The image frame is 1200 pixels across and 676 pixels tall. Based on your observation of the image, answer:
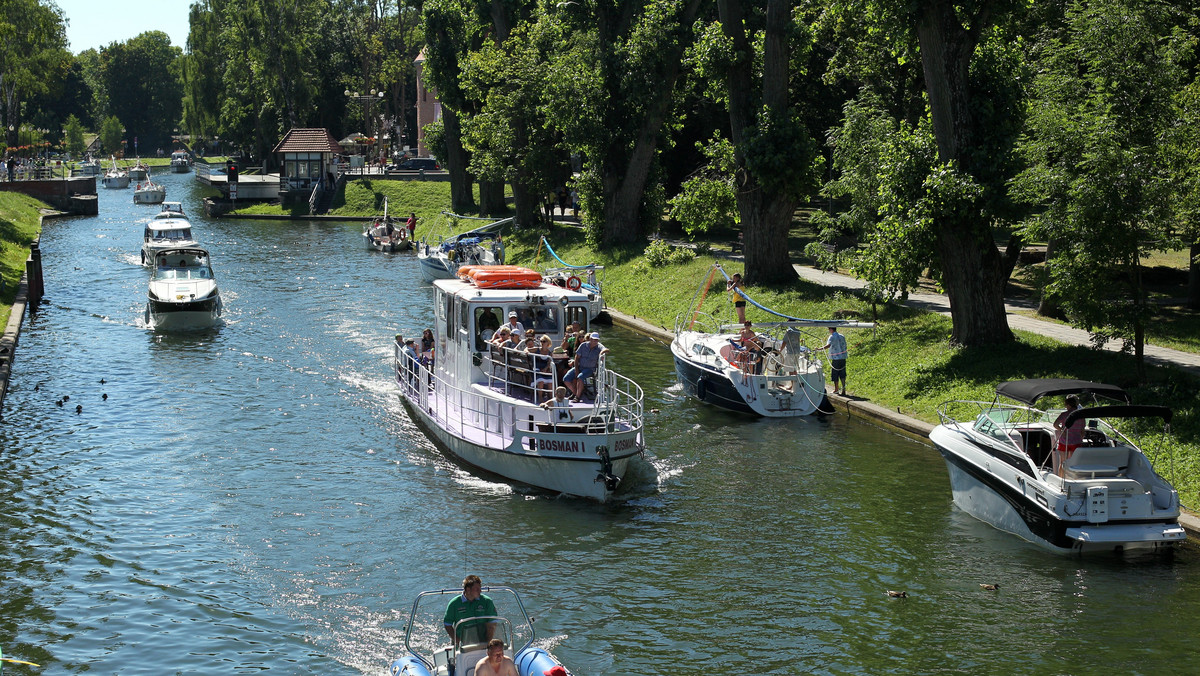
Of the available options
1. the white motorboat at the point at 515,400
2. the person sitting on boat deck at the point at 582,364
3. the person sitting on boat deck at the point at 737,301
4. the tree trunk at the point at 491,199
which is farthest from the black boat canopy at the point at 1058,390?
the tree trunk at the point at 491,199

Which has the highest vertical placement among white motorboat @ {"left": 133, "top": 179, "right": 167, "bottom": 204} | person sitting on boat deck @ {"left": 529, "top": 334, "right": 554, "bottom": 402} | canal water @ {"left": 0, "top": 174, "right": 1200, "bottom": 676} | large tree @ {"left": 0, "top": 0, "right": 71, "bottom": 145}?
large tree @ {"left": 0, "top": 0, "right": 71, "bottom": 145}

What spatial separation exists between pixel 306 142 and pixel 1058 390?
76.8 metres

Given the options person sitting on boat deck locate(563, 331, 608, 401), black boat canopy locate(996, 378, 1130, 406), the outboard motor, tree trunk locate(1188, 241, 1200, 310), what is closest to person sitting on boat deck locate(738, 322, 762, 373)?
person sitting on boat deck locate(563, 331, 608, 401)

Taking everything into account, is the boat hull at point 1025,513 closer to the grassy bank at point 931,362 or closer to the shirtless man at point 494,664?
the grassy bank at point 931,362

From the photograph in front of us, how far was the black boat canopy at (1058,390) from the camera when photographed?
1848cm

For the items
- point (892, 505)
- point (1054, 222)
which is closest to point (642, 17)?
point (1054, 222)

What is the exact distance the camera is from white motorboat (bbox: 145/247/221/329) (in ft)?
122

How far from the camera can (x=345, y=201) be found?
274 feet

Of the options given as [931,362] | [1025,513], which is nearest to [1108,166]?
[931,362]

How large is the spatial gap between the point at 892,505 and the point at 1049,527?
3.24 meters

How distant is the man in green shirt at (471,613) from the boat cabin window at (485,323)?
10.8 meters

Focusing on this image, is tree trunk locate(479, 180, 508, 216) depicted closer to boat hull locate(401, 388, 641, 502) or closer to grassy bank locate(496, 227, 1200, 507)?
grassy bank locate(496, 227, 1200, 507)

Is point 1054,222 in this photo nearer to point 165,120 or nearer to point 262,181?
point 262,181

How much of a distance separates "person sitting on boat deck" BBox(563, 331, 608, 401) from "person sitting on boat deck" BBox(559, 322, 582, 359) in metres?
0.82
